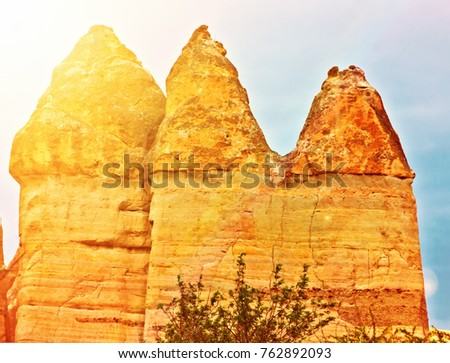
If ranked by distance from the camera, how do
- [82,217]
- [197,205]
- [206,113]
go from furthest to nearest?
[82,217]
[206,113]
[197,205]

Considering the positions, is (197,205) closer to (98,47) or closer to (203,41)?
(203,41)

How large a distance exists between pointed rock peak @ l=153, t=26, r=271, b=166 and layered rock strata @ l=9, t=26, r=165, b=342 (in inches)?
69.4

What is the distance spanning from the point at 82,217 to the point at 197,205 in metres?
3.99

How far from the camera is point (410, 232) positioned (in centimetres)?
2844

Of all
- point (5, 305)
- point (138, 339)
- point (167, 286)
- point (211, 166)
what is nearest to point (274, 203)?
point (211, 166)

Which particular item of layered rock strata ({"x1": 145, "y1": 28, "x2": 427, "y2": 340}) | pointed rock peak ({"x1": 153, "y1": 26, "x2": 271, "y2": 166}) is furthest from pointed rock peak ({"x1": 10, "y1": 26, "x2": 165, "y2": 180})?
layered rock strata ({"x1": 145, "y1": 28, "x2": 427, "y2": 340})

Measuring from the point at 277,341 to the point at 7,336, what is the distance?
14.1 meters

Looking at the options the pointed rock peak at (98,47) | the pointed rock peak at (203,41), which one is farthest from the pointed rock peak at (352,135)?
the pointed rock peak at (98,47)

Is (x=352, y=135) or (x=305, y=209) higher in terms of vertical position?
(x=352, y=135)

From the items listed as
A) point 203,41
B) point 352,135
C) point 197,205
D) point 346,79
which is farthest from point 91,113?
point 352,135

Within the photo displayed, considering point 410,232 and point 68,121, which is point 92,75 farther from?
point 410,232

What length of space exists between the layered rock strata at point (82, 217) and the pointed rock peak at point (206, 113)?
5.78 feet

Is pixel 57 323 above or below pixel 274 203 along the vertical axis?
below

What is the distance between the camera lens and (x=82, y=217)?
29.9 metres
